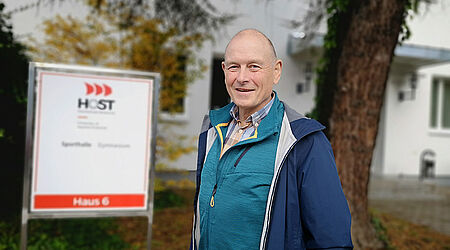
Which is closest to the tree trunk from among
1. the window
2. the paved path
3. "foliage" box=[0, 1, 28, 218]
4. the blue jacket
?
the blue jacket

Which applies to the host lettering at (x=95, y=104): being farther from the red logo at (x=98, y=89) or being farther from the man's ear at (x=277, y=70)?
the man's ear at (x=277, y=70)

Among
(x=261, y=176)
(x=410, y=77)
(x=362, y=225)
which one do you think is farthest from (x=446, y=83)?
(x=261, y=176)


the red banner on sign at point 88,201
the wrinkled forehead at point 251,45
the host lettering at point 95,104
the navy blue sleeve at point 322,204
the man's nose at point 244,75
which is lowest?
the red banner on sign at point 88,201

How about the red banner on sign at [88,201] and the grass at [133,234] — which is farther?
the grass at [133,234]

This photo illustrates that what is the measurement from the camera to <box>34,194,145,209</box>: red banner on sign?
300 centimetres

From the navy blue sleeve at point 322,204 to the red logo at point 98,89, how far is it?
7.46 ft

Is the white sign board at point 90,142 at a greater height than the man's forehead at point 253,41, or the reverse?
the man's forehead at point 253,41

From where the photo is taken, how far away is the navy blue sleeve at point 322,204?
4.28ft

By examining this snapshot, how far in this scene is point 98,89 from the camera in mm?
3111

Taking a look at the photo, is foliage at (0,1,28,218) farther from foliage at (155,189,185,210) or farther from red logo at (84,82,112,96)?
foliage at (155,189,185,210)

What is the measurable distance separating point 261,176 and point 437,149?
11799 millimetres

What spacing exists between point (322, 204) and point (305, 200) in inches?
2.5

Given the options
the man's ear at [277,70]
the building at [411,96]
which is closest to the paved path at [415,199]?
the building at [411,96]

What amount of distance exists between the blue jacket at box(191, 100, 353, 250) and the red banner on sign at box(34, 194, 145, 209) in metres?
2.09
